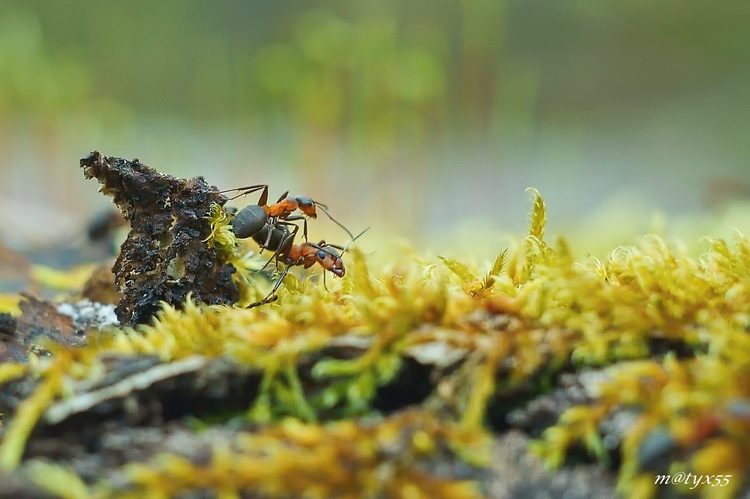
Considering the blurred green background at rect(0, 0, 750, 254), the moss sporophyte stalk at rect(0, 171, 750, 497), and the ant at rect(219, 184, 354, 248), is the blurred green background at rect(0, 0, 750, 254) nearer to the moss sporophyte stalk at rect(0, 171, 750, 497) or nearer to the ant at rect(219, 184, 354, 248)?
the ant at rect(219, 184, 354, 248)

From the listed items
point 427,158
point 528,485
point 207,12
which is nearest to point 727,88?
point 427,158

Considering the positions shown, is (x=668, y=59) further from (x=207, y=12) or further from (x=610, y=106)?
(x=207, y=12)

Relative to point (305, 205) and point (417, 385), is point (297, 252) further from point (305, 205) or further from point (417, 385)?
point (417, 385)

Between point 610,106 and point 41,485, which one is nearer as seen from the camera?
point 41,485

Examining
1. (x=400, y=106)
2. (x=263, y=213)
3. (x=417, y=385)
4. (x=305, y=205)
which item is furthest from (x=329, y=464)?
(x=400, y=106)

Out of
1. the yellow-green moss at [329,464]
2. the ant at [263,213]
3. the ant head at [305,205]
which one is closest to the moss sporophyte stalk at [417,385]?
the yellow-green moss at [329,464]

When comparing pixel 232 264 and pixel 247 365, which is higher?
pixel 232 264

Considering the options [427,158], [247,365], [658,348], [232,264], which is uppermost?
[427,158]

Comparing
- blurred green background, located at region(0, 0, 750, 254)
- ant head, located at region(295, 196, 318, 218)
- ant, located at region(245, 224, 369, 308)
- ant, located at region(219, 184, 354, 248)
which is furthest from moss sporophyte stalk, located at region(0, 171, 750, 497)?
blurred green background, located at region(0, 0, 750, 254)
